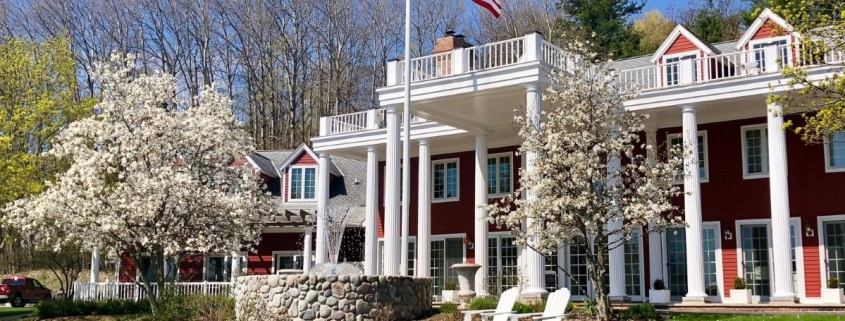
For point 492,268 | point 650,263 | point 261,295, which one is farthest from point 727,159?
point 261,295

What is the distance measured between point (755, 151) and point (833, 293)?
158 inches

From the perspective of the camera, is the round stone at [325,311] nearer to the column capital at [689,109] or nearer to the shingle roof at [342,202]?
the column capital at [689,109]

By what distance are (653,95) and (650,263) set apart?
4348 millimetres

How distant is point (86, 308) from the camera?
22.9 m

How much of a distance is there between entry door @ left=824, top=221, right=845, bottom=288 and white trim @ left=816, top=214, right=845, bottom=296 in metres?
0.08

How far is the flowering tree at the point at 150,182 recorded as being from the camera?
60.4 ft

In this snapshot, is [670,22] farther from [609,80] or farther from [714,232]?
[609,80]

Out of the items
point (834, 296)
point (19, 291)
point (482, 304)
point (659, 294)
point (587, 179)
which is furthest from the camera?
point (19, 291)

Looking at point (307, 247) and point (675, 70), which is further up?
point (675, 70)

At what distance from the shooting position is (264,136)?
4816 cm

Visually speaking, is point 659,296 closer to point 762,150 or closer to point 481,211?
point 762,150

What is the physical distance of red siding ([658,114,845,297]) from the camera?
19.7m

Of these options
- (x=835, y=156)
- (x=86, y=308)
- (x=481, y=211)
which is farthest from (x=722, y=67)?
(x=86, y=308)

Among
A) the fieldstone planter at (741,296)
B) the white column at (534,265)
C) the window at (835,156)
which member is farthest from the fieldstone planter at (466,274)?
the window at (835,156)
